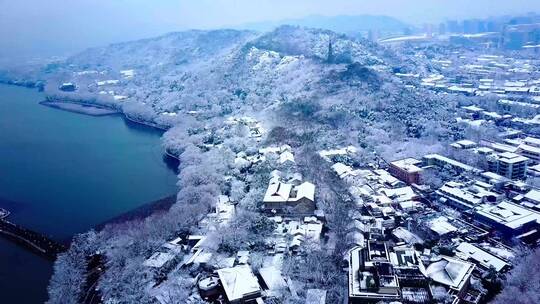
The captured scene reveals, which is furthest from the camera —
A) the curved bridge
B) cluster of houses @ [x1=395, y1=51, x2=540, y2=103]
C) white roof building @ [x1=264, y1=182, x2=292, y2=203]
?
cluster of houses @ [x1=395, y1=51, x2=540, y2=103]

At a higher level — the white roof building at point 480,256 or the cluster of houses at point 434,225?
the cluster of houses at point 434,225

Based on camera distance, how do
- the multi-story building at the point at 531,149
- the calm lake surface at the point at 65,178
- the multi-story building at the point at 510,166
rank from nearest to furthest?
the calm lake surface at the point at 65,178 → the multi-story building at the point at 510,166 → the multi-story building at the point at 531,149

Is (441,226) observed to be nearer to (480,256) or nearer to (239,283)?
(480,256)

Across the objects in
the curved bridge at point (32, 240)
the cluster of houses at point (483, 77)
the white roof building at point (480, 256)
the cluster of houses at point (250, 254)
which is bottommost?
the curved bridge at point (32, 240)

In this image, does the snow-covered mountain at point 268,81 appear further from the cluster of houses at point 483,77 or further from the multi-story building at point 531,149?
the multi-story building at point 531,149

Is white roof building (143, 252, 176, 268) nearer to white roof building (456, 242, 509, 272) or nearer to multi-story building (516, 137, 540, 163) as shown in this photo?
white roof building (456, 242, 509, 272)

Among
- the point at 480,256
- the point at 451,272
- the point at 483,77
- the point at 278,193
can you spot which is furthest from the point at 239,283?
the point at 483,77

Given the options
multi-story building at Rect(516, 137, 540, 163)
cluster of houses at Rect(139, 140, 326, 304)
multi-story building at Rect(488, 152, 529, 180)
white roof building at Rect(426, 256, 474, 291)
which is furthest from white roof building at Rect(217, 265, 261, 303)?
multi-story building at Rect(516, 137, 540, 163)

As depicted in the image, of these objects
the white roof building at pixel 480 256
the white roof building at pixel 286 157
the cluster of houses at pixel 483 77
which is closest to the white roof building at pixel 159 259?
the white roof building at pixel 286 157

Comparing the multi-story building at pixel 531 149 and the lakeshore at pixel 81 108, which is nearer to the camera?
the multi-story building at pixel 531 149
